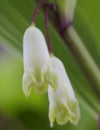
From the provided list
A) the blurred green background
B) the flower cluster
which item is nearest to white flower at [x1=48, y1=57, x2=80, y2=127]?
the flower cluster

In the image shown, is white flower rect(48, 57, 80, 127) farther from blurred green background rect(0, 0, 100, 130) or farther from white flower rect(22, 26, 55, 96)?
blurred green background rect(0, 0, 100, 130)

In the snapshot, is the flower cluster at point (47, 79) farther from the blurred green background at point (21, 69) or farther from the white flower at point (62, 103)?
the blurred green background at point (21, 69)

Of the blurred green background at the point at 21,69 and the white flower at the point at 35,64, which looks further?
the blurred green background at the point at 21,69

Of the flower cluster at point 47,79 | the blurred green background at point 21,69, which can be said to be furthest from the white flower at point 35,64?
the blurred green background at point 21,69

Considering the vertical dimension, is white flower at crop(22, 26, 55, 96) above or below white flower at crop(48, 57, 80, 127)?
above

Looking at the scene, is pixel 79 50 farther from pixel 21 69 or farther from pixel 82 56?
pixel 21 69
